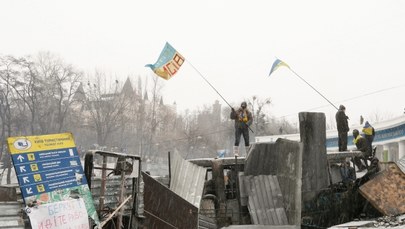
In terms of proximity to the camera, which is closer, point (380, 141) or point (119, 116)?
point (380, 141)

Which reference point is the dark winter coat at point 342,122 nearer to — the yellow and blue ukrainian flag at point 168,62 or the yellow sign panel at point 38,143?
the yellow and blue ukrainian flag at point 168,62

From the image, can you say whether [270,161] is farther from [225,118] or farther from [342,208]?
[225,118]

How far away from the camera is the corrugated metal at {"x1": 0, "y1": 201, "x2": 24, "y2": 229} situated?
5531mm

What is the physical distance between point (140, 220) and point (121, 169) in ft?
4.63

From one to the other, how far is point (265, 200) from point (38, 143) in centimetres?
672

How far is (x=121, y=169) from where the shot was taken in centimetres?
729

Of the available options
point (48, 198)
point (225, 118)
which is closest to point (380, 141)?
point (48, 198)

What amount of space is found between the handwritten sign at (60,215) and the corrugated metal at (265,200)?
230 inches

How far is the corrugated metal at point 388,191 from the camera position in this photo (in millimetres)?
8750

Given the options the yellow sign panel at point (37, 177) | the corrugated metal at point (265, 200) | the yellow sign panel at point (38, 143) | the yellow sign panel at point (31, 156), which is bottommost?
the corrugated metal at point (265, 200)

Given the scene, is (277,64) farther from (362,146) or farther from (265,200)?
(265,200)

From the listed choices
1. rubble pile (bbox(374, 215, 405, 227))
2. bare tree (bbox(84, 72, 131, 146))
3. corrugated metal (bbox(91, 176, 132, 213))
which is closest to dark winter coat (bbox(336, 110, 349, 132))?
rubble pile (bbox(374, 215, 405, 227))

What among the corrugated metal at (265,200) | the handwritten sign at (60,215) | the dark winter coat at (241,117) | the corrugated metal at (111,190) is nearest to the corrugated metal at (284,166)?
the corrugated metal at (265,200)

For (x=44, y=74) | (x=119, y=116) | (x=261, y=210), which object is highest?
(x=44, y=74)
